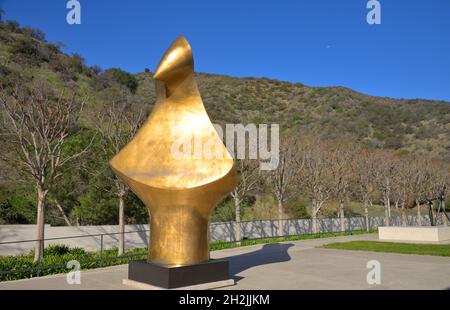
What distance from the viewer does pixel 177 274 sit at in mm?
8750

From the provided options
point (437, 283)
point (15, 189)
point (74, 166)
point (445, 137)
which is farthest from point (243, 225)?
point (445, 137)

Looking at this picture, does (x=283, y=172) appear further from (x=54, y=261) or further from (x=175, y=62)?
(x=175, y=62)

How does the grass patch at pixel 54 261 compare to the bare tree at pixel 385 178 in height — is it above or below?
below

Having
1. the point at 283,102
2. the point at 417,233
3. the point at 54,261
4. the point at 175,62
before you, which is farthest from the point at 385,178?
the point at 283,102

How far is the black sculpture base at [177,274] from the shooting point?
28.6 ft

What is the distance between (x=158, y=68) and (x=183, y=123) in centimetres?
136

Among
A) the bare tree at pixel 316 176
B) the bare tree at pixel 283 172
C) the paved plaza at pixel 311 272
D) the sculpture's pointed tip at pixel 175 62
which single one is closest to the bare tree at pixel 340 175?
the bare tree at pixel 316 176

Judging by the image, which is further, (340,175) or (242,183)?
(340,175)

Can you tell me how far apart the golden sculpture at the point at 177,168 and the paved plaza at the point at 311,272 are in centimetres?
144

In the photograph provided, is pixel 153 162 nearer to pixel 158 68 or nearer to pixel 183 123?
pixel 183 123

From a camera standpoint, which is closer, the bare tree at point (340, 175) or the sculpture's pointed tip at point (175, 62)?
the sculpture's pointed tip at point (175, 62)

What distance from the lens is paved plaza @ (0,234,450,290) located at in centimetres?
970

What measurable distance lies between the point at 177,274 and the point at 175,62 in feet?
15.2

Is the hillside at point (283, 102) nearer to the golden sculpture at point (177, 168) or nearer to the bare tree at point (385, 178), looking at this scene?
the bare tree at point (385, 178)
